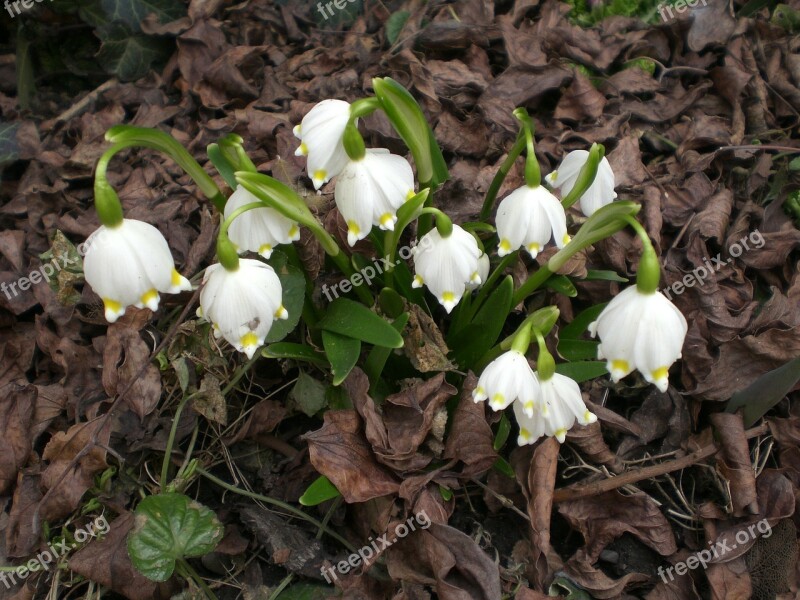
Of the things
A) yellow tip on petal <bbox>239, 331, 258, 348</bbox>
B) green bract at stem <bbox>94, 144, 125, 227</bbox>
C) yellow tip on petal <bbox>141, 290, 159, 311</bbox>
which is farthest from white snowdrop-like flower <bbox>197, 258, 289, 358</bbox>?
green bract at stem <bbox>94, 144, 125, 227</bbox>

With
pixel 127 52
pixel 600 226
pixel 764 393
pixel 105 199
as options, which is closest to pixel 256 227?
pixel 105 199

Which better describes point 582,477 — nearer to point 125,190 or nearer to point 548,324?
point 548,324

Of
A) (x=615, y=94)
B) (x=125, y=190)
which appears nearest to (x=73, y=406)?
(x=125, y=190)

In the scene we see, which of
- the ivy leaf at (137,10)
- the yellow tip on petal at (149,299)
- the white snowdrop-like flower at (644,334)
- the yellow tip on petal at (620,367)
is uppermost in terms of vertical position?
the ivy leaf at (137,10)

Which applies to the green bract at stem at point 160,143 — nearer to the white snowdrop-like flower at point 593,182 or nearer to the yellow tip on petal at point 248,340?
the yellow tip on petal at point 248,340

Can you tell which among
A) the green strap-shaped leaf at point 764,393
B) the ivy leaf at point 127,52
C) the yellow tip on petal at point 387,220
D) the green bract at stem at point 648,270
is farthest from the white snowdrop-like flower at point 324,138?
the ivy leaf at point 127,52

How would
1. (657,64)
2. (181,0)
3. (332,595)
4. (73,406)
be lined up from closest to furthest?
(332,595) < (73,406) < (657,64) < (181,0)
